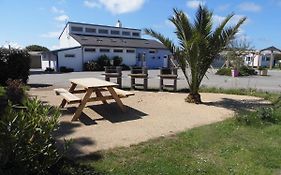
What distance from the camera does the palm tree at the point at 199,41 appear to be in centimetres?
1023

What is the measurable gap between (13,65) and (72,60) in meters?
22.6

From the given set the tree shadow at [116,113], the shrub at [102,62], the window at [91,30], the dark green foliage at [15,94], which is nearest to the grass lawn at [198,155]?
the tree shadow at [116,113]

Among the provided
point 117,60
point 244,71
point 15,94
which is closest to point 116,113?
point 15,94

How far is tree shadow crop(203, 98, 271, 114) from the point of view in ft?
32.2

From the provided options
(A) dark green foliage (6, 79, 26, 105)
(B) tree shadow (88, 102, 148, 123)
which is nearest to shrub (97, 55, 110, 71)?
(B) tree shadow (88, 102, 148, 123)

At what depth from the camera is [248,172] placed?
4.69m

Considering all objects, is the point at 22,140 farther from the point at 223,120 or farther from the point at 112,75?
the point at 112,75

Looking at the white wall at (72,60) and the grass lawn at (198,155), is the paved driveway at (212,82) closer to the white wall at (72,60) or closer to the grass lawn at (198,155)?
the grass lawn at (198,155)

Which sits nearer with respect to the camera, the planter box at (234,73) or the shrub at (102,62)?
the planter box at (234,73)

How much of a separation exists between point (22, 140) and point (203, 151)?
125 inches

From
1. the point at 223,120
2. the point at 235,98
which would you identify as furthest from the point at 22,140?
the point at 235,98

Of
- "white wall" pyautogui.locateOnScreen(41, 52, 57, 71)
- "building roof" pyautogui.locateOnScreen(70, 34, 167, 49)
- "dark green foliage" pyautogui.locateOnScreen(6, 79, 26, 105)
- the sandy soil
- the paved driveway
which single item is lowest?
the sandy soil

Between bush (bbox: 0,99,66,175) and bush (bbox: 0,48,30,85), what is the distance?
39.9 ft

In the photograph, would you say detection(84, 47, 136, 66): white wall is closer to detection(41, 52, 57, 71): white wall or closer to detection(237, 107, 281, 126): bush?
detection(41, 52, 57, 71): white wall
